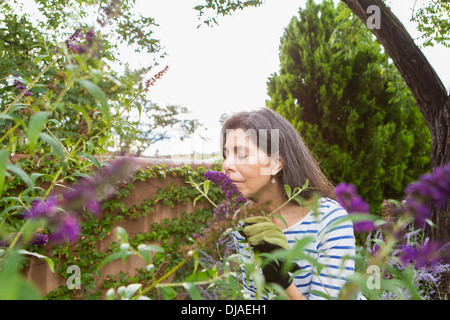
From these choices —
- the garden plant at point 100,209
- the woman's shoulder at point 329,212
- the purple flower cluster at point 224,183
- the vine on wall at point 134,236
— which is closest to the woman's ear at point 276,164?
the garden plant at point 100,209

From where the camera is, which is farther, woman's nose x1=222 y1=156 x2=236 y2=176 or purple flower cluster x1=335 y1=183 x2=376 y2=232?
woman's nose x1=222 y1=156 x2=236 y2=176

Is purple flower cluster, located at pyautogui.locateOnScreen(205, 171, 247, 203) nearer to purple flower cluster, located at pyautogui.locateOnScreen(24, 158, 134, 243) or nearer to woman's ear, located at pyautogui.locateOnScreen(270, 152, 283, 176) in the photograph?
purple flower cluster, located at pyautogui.locateOnScreen(24, 158, 134, 243)

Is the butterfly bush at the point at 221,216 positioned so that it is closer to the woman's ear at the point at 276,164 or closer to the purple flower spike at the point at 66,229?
the purple flower spike at the point at 66,229

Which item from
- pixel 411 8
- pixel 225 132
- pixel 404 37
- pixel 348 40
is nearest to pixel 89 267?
pixel 225 132

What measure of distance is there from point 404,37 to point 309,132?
5.75 feet

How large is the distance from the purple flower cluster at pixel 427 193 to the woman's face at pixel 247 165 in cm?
84

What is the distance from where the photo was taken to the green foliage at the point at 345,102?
4.48m

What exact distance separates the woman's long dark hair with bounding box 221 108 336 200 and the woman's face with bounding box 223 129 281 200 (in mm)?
44

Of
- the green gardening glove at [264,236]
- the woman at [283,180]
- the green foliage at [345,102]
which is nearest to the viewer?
the green gardening glove at [264,236]

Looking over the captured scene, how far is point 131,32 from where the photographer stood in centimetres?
389

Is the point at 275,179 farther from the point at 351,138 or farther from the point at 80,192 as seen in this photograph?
the point at 351,138

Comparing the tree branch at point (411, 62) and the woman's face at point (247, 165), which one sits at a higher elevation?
→ the tree branch at point (411, 62)

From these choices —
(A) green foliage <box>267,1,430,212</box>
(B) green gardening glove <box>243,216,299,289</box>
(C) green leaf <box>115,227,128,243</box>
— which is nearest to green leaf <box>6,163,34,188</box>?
(C) green leaf <box>115,227,128,243</box>

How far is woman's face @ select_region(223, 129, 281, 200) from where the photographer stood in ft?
3.97
